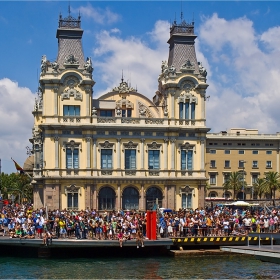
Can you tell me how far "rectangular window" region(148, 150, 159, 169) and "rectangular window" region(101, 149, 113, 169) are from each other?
4295 millimetres

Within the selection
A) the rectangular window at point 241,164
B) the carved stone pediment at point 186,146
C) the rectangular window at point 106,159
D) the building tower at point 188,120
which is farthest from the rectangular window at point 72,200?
the rectangular window at point 241,164

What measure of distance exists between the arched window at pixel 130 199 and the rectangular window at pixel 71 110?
9.96m

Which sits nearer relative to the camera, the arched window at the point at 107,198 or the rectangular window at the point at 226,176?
the arched window at the point at 107,198

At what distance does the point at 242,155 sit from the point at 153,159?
41611 millimetres

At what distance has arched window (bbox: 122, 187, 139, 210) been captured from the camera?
239 ft

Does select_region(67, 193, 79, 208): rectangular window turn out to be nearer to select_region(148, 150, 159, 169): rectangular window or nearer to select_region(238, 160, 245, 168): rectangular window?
select_region(148, 150, 159, 169): rectangular window

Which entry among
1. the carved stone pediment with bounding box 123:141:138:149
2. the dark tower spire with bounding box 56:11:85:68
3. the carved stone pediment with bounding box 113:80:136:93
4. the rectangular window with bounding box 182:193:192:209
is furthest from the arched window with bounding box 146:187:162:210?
the dark tower spire with bounding box 56:11:85:68

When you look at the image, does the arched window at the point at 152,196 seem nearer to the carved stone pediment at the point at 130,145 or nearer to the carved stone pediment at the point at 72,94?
the carved stone pediment at the point at 130,145

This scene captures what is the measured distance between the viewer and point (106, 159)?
72.9 metres

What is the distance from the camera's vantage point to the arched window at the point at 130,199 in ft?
239

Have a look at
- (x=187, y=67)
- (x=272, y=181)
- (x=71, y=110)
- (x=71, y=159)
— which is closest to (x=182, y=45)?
(x=187, y=67)

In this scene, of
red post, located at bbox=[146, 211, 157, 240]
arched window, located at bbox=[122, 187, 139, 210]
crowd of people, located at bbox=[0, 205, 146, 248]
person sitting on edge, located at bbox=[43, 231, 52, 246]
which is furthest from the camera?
arched window, located at bbox=[122, 187, 139, 210]

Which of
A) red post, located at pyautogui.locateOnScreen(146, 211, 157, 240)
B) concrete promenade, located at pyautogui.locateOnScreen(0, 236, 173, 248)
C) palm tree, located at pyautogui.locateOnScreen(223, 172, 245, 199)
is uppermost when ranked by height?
palm tree, located at pyautogui.locateOnScreen(223, 172, 245, 199)

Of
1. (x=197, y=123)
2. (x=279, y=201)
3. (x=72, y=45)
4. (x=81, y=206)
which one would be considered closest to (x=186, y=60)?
(x=197, y=123)
